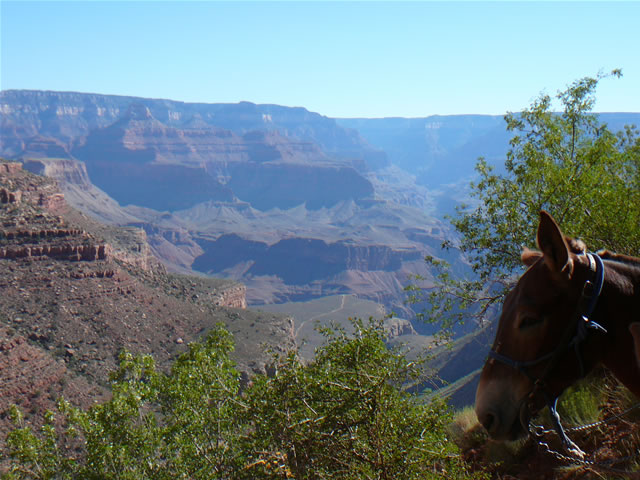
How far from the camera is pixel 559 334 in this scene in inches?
107

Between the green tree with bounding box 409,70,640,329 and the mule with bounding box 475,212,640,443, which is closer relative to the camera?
the mule with bounding box 475,212,640,443

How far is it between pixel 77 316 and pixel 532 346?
30.3m

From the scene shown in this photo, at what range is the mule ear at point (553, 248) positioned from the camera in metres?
2.57

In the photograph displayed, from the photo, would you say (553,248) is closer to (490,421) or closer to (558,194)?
(490,421)

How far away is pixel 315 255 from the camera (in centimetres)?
13150

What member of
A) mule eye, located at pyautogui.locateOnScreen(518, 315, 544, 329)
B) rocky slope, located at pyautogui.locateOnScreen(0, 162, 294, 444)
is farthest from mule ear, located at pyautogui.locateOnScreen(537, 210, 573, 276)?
rocky slope, located at pyautogui.locateOnScreen(0, 162, 294, 444)

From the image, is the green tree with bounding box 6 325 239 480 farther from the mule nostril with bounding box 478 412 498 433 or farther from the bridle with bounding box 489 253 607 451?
the bridle with bounding box 489 253 607 451

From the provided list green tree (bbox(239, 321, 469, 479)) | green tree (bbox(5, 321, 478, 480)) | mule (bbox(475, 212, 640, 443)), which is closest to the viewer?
mule (bbox(475, 212, 640, 443))

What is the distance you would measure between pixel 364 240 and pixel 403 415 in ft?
468

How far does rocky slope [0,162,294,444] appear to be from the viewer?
23.2m

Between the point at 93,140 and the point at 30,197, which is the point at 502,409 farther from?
the point at 93,140

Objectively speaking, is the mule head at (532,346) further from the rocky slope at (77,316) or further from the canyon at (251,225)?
A: the canyon at (251,225)

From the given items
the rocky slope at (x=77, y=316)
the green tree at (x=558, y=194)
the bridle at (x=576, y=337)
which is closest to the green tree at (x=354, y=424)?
the bridle at (x=576, y=337)

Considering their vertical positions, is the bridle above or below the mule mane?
below
